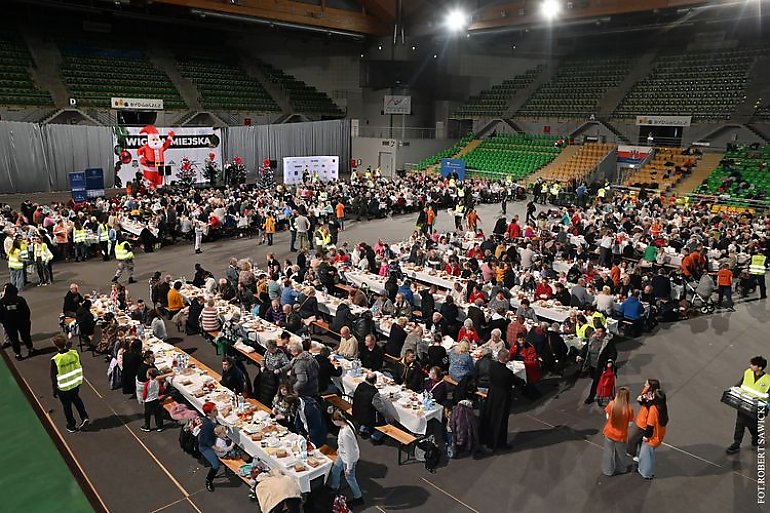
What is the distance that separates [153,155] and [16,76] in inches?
341

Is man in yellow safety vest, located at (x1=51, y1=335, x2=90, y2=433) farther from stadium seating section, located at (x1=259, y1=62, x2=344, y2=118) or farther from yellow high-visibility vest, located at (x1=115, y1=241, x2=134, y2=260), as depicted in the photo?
stadium seating section, located at (x1=259, y1=62, x2=344, y2=118)

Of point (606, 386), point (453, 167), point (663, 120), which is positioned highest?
point (663, 120)

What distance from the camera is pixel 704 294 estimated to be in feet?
42.8

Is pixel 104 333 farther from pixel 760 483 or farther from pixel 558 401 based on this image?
pixel 760 483

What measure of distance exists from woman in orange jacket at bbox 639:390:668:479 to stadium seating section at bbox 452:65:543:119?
107 ft

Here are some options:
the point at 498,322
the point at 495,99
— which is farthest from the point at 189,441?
the point at 495,99

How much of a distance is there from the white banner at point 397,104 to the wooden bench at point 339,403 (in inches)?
1169

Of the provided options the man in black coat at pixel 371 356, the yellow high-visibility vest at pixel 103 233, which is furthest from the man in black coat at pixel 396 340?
the yellow high-visibility vest at pixel 103 233

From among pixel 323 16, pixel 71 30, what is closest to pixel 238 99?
pixel 323 16

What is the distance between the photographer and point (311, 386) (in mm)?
8008

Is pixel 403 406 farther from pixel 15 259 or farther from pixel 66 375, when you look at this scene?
pixel 15 259

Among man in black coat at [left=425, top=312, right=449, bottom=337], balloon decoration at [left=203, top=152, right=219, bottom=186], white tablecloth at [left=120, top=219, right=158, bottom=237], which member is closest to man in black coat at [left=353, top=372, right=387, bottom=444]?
man in black coat at [left=425, top=312, right=449, bottom=337]

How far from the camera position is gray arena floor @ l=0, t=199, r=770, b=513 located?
6.63m

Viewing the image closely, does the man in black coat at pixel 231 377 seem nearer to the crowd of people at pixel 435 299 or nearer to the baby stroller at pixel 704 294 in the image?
the crowd of people at pixel 435 299
